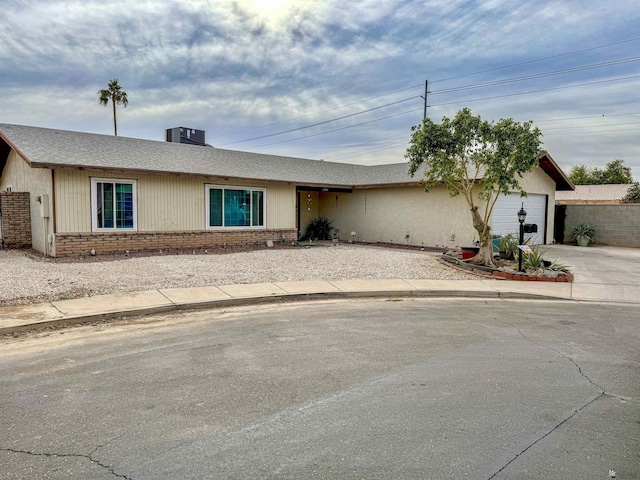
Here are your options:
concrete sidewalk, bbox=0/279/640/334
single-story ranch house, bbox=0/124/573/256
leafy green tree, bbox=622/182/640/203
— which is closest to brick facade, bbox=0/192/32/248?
single-story ranch house, bbox=0/124/573/256

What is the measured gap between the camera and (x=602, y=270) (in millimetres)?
13742

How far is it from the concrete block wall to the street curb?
14.2 meters

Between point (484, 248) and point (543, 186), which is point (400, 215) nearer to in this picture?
point (543, 186)

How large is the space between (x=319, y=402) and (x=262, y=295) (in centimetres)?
509

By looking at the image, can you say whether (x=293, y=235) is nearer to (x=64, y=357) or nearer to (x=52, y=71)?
(x=52, y=71)

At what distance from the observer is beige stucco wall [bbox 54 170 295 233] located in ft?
44.9

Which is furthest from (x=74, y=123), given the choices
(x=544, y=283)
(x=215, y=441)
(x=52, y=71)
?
(x=215, y=441)

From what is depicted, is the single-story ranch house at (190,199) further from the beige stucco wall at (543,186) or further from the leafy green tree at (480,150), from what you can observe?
the leafy green tree at (480,150)

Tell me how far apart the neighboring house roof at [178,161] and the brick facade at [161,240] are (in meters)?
2.21

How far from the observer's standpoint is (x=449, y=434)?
351 centimetres

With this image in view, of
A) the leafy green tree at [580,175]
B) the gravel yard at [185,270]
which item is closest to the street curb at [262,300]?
the gravel yard at [185,270]

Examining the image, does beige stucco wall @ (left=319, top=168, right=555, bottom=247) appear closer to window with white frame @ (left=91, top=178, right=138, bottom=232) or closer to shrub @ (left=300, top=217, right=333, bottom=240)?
shrub @ (left=300, top=217, right=333, bottom=240)

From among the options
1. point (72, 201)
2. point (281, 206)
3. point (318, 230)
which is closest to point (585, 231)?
point (318, 230)

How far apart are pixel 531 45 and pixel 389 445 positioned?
19.3m
